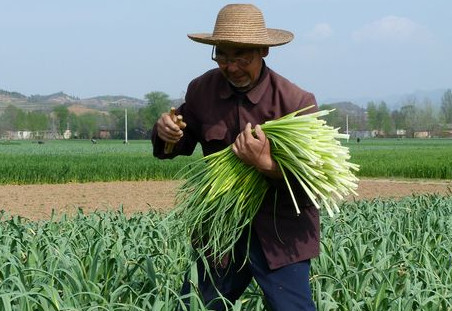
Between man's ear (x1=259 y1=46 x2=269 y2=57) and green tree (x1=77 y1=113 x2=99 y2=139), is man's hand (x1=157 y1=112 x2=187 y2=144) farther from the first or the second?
green tree (x1=77 y1=113 x2=99 y2=139)

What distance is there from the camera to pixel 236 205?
9.92 ft

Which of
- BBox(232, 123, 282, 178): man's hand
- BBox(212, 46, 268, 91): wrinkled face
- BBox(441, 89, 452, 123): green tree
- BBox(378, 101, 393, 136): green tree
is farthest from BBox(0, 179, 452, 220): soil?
BBox(441, 89, 452, 123): green tree

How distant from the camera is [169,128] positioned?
312 centimetres

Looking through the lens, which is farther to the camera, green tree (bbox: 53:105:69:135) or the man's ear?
green tree (bbox: 53:105:69:135)

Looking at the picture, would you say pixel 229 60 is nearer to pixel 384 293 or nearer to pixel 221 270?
pixel 221 270

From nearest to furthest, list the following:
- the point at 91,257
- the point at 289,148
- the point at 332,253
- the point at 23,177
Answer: the point at 289,148
the point at 91,257
the point at 332,253
the point at 23,177

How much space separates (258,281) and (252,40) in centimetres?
92

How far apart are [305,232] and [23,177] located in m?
21.3

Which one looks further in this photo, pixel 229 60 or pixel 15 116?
pixel 15 116

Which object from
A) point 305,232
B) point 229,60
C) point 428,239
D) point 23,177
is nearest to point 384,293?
point 305,232

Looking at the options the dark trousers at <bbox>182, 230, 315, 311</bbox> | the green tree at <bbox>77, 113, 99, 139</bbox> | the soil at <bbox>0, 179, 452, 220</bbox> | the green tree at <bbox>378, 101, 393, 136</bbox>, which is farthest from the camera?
the green tree at <bbox>378, 101, 393, 136</bbox>

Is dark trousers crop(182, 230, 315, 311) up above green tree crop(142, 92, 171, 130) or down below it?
below

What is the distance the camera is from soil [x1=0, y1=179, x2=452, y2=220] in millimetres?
14945

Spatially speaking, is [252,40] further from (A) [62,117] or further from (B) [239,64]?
(A) [62,117]
